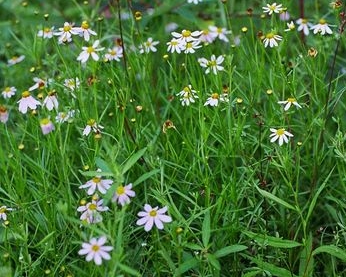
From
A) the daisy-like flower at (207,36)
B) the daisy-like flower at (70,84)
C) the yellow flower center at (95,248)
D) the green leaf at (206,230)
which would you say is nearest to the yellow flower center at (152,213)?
the green leaf at (206,230)

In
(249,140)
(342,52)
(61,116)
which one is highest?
(61,116)

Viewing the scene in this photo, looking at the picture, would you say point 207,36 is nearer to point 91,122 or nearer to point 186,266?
point 91,122

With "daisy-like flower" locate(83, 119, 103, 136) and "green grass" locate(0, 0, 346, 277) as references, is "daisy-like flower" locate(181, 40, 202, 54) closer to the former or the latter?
"green grass" locate(0, 0, 346, 277)

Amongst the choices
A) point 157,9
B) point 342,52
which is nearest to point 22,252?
point 157,9

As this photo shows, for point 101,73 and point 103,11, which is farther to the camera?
point 103,11

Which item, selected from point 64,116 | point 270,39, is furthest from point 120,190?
point 270,39

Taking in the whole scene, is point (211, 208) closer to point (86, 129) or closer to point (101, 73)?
point (86, 129)
